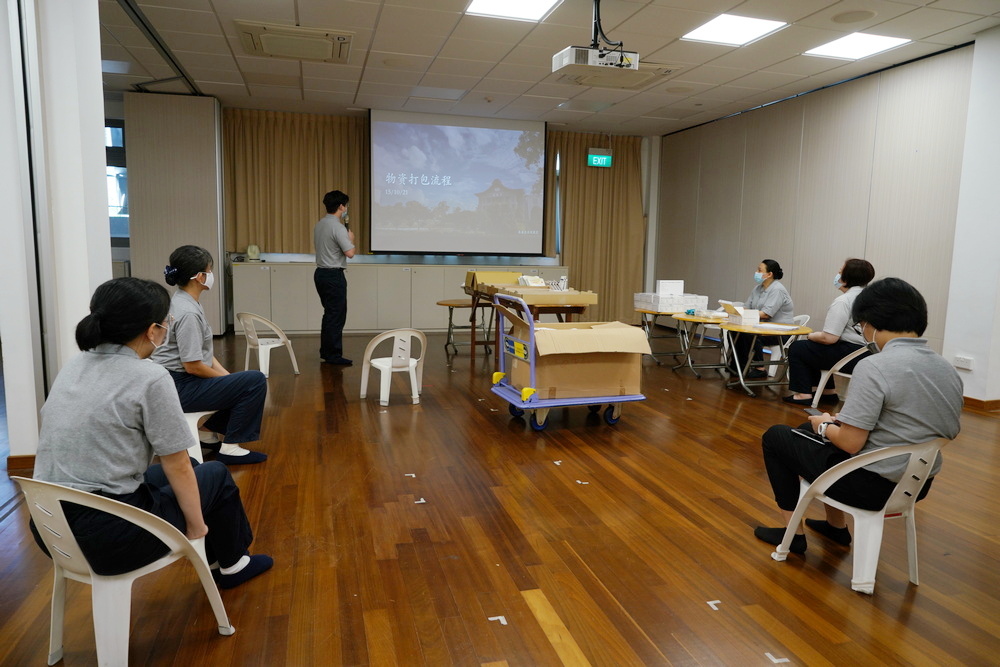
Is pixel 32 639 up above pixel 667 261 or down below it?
below

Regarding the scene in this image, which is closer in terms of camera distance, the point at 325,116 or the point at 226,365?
the point at 226,365

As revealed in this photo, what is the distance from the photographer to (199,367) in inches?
124

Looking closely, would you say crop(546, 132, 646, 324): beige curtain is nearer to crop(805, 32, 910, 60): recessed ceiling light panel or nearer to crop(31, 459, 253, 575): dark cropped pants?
crop(805, 32, 910, 60): recessed ceiling light panel

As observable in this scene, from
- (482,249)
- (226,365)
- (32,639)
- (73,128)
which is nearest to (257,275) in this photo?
(226,365)

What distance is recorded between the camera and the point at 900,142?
19.0ft

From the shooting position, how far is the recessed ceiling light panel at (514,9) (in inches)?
184

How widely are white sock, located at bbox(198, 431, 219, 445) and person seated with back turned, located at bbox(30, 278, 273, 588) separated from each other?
2.08m

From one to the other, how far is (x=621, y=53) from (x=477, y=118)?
4433 millimetres

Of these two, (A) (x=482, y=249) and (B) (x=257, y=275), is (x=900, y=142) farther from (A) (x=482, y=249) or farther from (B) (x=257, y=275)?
(B) (x=257, y=275)

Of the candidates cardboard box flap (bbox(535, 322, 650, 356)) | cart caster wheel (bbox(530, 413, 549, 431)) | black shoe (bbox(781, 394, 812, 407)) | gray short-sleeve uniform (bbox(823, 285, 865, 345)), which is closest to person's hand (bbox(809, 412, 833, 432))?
cardboard box flap (bbox(535, 322, 650, 356))

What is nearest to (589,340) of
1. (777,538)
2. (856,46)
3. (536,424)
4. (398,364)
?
(536,424)

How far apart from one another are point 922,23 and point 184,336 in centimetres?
546

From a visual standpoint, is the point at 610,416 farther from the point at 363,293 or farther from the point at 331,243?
the point at 363,293

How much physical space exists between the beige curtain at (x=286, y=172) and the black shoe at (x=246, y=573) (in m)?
6.99
